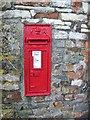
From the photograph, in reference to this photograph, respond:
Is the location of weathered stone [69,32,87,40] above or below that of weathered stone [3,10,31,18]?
below

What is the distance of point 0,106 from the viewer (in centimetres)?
416

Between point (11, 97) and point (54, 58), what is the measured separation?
0.87m

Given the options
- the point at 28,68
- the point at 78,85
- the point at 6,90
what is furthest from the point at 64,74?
the point at 6,90

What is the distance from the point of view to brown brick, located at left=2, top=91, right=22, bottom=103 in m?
4.15

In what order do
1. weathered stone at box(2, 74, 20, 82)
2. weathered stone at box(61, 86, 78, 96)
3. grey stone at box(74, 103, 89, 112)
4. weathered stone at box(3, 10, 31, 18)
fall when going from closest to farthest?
weathered stone at box(3, 10, 31, 18)
weathered stone at box(2, 74, 20, 82)
weathered stone at box(61, 86, 78, 96)
grey stone at box(74, 103, 89, 112)

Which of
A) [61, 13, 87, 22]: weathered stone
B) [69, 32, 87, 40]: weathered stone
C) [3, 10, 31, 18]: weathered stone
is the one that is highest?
[3, 10, 31, 18]: weathered stone

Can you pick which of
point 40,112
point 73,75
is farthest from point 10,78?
point 73,75

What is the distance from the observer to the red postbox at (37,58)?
4066 mm

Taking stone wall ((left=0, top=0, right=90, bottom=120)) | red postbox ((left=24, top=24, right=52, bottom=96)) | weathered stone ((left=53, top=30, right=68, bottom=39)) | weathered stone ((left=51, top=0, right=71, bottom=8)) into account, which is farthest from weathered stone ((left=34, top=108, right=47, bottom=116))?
weathered stone ((left=51, top=0, right=71, bottom=8))

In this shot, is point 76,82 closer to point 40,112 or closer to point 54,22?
point 40,112

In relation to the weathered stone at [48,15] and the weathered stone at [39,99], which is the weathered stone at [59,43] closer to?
the weathered stone at [48,15]

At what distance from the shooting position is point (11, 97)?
13.7 feet

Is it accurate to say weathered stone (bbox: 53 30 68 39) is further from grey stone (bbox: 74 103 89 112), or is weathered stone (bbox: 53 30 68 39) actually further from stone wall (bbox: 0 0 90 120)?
grey stone (bbox: 74 103 89 112)

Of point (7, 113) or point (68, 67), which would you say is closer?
point (7, 113)
